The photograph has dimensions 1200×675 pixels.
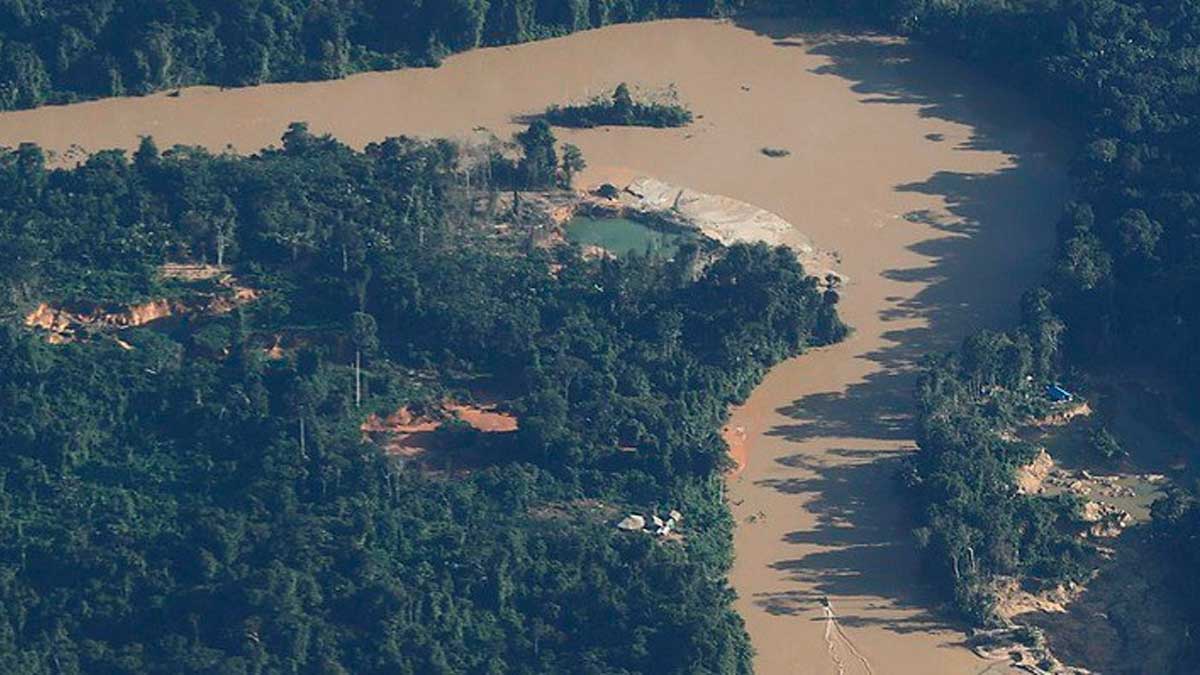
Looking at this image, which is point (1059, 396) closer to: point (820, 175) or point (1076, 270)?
point (1076, 270)

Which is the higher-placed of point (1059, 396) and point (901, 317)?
point (901, 317)

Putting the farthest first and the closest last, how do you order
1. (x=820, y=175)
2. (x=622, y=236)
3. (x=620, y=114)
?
(x=620, y=114) → (x=820, y=175) → (x=622, y=236)

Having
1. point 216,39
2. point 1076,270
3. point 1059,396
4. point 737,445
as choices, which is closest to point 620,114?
point 216,39

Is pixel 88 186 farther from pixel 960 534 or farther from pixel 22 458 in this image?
pixel 960 534

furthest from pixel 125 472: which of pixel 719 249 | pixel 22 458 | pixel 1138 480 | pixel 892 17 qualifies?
pixel 892 17

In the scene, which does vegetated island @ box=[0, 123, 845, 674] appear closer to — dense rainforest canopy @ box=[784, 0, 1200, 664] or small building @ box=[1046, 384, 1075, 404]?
dense rainforest canopy @ box=[784, 0, 1200, 664]

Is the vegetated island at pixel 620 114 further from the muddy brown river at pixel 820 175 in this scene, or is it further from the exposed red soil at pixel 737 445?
the exposed red soil at pixel 737 445
